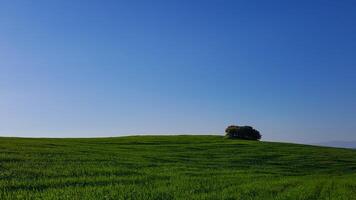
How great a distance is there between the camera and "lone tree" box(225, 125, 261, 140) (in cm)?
8782

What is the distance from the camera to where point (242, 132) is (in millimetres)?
88875

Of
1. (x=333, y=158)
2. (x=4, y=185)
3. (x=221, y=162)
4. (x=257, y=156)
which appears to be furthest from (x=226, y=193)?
(x=333, y=158)

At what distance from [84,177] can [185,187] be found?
5373mm

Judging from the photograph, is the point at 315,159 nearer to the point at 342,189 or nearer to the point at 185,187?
the point at 342,189

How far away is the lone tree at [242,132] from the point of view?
87825mm

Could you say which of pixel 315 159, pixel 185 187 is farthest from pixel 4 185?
pixel 315 159

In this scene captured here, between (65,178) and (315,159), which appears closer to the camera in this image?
(65,178)

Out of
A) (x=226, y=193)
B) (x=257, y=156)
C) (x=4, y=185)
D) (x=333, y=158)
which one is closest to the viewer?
(x=4, y=185)

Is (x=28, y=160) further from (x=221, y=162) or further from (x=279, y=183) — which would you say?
(x=221, y=162)

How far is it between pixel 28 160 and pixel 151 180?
10.2 meters

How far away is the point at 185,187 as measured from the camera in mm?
23141

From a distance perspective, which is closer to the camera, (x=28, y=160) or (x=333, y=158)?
(x=28, y=160)

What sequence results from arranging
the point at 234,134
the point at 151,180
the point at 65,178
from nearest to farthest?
1. the point at 65,178
2. the point at 151,180
3. the point at 234,134

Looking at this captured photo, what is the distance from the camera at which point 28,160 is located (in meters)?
31.9
